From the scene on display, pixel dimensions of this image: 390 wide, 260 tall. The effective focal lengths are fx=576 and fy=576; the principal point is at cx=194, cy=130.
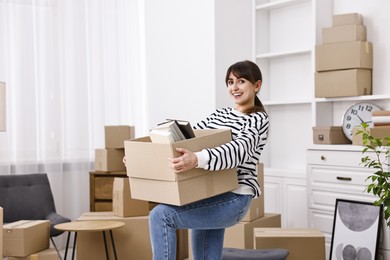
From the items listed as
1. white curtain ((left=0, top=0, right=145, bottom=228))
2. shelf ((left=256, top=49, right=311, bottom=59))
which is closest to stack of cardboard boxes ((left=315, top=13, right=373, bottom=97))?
shelf ((left=256, top=49, right=311, bottom=59))

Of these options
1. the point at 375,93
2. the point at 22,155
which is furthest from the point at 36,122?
the point at 375,93

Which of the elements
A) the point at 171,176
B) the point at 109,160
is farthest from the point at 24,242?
the point at 171,176

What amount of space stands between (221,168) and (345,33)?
7.76 ft

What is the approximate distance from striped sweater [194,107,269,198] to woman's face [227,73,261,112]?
47mm

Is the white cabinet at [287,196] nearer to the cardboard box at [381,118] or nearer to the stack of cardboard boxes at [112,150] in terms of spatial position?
the cardboard box at [381,118]

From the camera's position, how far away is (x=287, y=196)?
4785 mm

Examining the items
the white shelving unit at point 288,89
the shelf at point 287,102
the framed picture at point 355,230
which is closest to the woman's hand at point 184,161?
the framed picture at point 355,230

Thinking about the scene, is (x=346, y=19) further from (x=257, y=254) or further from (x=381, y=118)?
(x=257, y=254)

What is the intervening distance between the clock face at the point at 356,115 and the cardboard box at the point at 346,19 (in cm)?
62

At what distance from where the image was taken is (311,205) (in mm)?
4469

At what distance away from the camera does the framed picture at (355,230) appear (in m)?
3.92

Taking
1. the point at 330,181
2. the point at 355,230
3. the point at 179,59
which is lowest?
the point at 355,230

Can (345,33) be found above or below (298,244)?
above

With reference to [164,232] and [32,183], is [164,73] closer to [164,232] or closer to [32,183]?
[32,183]
